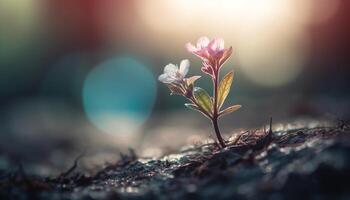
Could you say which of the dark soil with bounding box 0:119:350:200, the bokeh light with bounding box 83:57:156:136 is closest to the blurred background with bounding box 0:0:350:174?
the bokeh light with bounding box 83:57:156:136

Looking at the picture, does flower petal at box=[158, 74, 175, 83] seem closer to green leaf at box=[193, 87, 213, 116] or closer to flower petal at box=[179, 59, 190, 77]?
flower petal at box=[179, 59, 190, 77]

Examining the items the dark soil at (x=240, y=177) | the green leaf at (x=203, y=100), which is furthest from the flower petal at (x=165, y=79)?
the dark soil at (x=240, y=177)

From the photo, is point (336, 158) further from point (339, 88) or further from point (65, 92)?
point (65, 92)

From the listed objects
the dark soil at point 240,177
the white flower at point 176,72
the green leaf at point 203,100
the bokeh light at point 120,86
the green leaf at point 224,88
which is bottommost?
the dark soil at point 240,177

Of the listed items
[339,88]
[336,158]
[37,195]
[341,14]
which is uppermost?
[341,14]

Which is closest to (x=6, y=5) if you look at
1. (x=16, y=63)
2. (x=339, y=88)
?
(x=16, y=63)

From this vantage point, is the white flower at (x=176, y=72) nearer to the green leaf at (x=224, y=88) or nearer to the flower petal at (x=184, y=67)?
the flower petal at (x=184, y=67)

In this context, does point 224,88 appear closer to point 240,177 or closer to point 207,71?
point 207,71
